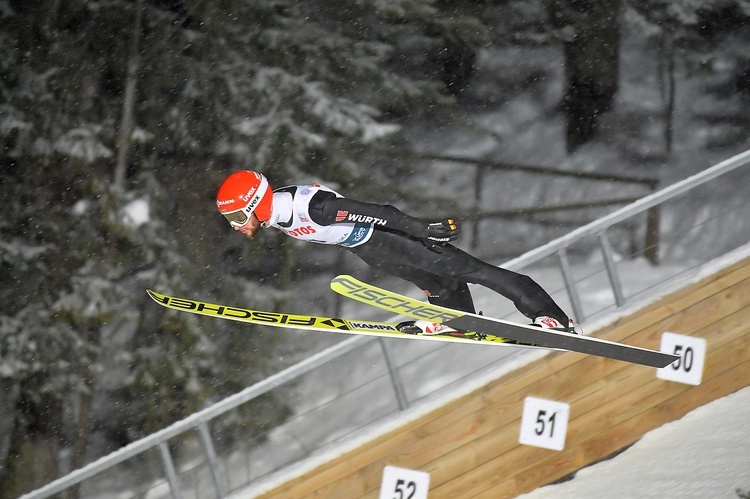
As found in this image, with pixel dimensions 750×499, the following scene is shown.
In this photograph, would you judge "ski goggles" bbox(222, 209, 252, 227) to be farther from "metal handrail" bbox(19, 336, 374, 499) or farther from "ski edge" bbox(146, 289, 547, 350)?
"metal handrail" bbox(19, 336, 374, 499)

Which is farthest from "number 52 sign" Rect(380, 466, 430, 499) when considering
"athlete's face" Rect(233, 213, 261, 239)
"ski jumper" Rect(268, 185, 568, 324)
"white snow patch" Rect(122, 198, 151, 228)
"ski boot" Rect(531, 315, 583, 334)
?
"white snow patch" Rect(122, 198, 151, 228)

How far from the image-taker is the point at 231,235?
11742 mm

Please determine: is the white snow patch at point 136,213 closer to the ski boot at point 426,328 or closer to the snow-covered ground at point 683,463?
the ski boot at point 426,328

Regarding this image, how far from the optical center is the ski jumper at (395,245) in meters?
4.70

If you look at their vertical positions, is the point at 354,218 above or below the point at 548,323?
above

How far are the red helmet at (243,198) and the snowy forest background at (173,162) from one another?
17.7ft

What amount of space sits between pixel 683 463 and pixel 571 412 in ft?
2.77

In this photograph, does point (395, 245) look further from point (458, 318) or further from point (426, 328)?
point (426, 328)

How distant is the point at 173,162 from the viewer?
37.7 feet

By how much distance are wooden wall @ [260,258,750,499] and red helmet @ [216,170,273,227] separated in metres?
2.22

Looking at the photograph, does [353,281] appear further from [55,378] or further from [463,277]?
[55,378]

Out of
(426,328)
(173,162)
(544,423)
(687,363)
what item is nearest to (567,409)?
(544,423)

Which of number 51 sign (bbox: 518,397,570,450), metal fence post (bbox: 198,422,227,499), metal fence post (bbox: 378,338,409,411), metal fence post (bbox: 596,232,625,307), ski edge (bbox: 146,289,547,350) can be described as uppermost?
metal fence post (bbox: 596,232,625,307)

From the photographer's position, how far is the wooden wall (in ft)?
20.1
